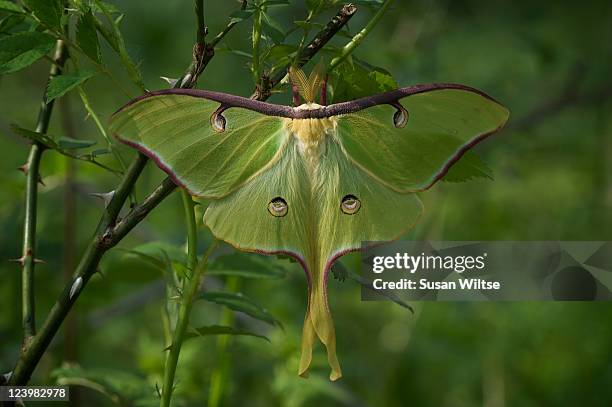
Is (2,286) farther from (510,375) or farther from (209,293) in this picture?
(510,375)

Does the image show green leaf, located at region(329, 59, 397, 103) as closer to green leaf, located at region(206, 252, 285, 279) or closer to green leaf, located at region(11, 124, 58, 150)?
green leaf, located at region(11, 124, 58, 150)

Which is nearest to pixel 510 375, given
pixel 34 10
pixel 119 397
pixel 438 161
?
pixel 119 397

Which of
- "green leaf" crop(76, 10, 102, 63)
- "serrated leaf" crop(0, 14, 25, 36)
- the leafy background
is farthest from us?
the leafy background

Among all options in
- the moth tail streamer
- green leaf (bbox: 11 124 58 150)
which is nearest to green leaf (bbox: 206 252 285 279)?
green leaf (bbox: 11 124 58 150)

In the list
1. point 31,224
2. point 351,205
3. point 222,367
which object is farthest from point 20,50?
point 222,367

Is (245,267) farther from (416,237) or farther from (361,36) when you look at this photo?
(416,237)

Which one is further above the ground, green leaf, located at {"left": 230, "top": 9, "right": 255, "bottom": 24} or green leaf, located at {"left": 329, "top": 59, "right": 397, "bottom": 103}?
green leaf, located at {"left": 230, "top": 9, "right": 255, "bottom": 24}

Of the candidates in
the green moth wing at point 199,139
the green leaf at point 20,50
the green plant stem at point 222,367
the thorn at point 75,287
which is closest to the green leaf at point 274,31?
the green moth wing at point 199,139
